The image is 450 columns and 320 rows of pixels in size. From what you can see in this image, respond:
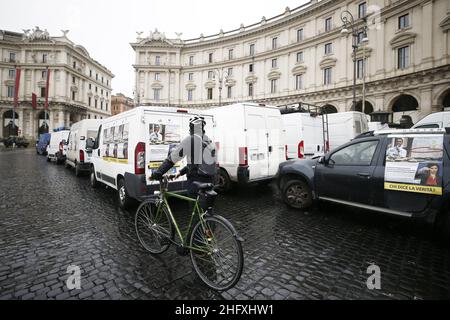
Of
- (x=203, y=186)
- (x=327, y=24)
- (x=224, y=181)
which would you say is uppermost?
(x=327, y=24)

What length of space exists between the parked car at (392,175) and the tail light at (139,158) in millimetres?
3789

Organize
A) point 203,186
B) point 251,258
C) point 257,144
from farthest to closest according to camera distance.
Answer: point 257,144 → point 251,258 → point 203,186

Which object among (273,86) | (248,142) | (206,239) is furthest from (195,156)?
(273,86)

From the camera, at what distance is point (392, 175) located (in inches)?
168

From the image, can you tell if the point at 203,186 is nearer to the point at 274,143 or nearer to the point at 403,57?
the point at 274,143

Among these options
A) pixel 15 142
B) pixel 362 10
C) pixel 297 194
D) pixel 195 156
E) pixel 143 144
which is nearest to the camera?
pixel 195 156

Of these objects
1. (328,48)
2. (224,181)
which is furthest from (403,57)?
(224,181)

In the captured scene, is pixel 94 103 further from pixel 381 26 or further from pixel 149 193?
pixel 149 193

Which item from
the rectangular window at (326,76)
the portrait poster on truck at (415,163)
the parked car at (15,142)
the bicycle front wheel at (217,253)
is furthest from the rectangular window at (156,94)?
the bicycle front wheel at (217,253)

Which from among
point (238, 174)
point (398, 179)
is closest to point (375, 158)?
point (398, 179)

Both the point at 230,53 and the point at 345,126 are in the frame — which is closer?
the point at 345,126

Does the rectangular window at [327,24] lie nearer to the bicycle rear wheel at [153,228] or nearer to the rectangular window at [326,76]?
the rectangular window at [326,76]

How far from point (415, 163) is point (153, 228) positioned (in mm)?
4549

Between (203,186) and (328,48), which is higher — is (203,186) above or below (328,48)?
below
